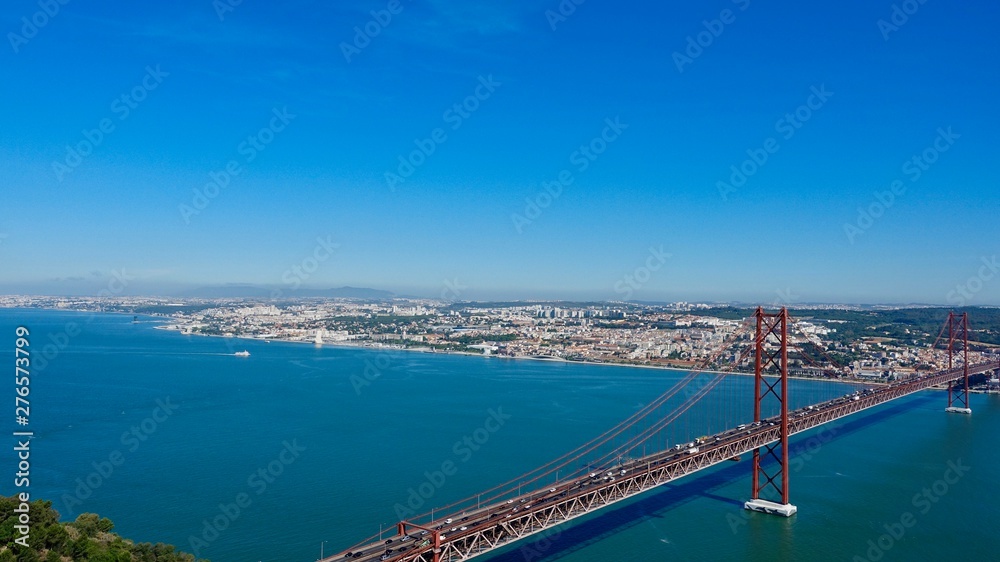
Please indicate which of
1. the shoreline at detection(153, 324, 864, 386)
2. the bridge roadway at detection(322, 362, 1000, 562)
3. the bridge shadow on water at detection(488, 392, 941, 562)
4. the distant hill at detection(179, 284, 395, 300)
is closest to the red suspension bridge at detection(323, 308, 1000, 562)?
the bridge roadway at detection(322, 362, 1000, 562)

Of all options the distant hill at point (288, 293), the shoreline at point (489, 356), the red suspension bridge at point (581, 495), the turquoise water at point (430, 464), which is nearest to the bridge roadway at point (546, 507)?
the red suspension bridge at point (581, 495)

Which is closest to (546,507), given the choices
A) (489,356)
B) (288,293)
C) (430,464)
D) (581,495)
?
(581,495)

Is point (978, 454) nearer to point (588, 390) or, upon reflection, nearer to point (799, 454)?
point (799, 454)

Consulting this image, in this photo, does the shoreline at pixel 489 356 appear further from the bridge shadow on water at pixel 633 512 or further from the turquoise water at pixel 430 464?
the bridge shadow on water at pixel 633 512

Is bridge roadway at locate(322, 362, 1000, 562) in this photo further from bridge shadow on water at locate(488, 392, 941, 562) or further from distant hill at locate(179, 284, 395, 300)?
distant hill at locate(179, 284, 395, 300)

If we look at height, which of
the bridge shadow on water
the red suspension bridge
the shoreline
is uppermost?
the red suspension bridge

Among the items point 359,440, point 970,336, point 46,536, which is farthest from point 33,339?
point 970,336

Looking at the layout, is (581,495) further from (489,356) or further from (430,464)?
(489,356)
